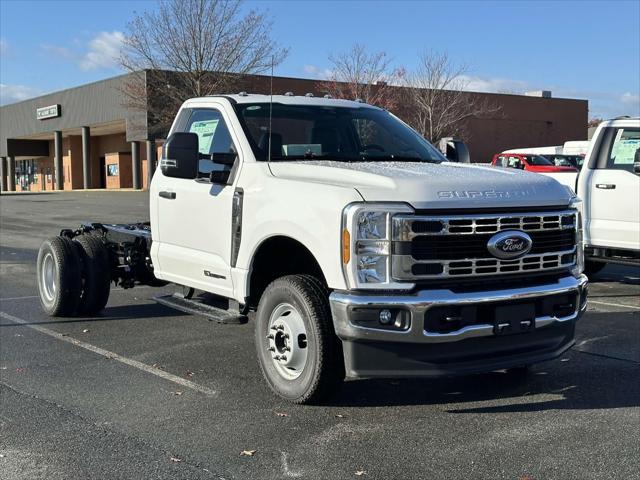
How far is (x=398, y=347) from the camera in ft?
15.1

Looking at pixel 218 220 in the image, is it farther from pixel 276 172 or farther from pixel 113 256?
pixel 113 256

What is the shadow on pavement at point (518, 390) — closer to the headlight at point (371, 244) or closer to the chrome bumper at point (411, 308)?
the chrome bumper at point (411, 308)

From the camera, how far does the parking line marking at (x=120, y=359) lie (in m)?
5.72

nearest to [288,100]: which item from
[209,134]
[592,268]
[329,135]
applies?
[329,135]

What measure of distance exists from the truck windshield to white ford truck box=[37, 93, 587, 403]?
0.02 m

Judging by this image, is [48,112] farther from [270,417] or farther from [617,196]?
[270,417]

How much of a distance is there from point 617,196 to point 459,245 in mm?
5718

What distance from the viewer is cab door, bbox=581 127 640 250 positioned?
934 cm

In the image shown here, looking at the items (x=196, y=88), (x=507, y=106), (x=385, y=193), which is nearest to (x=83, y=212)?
(x=196, y=88)

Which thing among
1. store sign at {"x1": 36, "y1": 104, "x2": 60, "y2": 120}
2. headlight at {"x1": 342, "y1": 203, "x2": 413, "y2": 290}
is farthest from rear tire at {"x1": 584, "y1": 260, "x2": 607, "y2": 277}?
store sign at {"x1": 36, "y1": 104, "x2": 60, "y2": 120}

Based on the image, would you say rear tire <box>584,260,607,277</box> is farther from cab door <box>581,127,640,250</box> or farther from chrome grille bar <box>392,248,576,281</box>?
chrome grille bar <box>392,248,576,281</box>

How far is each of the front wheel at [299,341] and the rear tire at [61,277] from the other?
3386 millimetres

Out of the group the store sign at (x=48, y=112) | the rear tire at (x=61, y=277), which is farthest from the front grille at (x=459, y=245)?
the store sign at (x=48, y=112)

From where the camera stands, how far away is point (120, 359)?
6547mm
